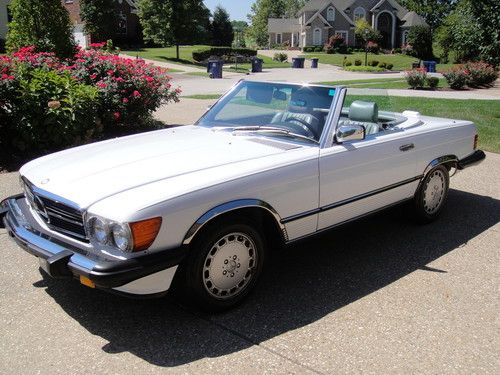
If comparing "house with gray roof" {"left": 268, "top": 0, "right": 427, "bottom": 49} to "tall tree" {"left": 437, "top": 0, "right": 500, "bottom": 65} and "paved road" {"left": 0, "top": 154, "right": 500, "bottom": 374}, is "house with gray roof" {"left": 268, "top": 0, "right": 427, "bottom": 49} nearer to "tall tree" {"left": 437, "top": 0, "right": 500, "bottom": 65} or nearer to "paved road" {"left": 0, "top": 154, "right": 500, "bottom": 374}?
"tall tree" {"left": 437, "top": 0, "right": 500, "bottom": 65}

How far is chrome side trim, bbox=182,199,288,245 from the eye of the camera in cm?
326

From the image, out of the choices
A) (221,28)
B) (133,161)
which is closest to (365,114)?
(133,161)

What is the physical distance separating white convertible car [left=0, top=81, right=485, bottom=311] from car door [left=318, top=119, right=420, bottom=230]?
12 mm

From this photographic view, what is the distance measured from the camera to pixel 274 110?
4.64m

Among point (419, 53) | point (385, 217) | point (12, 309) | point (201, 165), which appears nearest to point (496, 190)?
point (385, 217)

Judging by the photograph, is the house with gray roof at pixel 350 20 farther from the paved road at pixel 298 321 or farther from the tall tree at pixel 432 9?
the paved road at pixel 298 321

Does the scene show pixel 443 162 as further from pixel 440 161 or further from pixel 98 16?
pixel 98 16

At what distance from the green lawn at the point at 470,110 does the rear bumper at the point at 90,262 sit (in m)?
6.26

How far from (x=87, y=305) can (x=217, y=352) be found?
1140 mm

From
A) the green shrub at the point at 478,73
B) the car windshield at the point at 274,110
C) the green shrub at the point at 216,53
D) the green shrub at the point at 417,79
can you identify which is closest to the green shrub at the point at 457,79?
the green shrub at the point at 478,73

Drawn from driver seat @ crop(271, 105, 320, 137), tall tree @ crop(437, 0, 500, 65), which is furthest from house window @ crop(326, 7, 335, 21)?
driver seat @ crop(271, 105, 320, 137)

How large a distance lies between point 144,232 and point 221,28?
Answer: 6861 cm

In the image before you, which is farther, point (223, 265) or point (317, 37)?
point (317, 37)

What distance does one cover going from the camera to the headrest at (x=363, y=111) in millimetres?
5008
